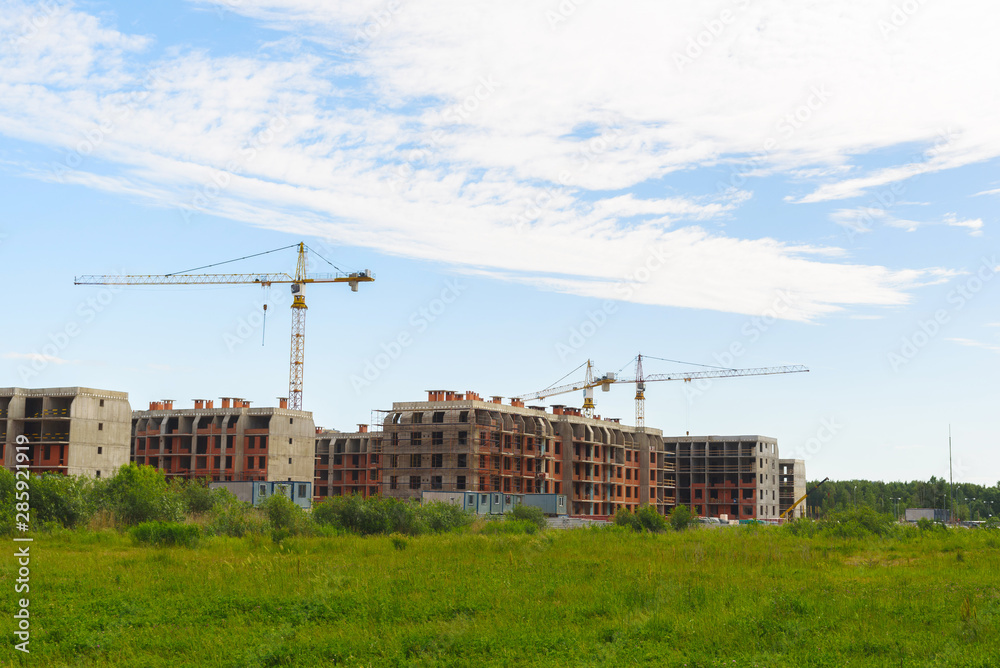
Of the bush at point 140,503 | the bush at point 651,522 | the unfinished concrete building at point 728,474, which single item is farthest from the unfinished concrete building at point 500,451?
the bush at point 140,503

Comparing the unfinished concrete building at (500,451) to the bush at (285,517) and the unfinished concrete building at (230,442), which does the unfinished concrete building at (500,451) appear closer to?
the unfinished concrete building at (230,442)

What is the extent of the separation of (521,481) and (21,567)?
253 ft

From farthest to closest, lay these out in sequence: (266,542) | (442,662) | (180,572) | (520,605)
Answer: (266,542) → (180,572) → (520,605) → (442,662)

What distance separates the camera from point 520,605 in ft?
A: 66.7

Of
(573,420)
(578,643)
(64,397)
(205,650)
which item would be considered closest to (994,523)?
(578,643)

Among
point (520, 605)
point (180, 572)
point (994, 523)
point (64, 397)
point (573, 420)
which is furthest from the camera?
point (573, 420)

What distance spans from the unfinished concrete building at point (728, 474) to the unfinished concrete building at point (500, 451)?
87.7 ft

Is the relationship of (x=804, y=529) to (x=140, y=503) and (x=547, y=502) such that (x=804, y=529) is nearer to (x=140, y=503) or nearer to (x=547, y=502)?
(x=140, y=503)

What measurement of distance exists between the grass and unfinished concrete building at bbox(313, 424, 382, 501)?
303 feet

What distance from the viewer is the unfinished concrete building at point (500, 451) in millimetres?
93688

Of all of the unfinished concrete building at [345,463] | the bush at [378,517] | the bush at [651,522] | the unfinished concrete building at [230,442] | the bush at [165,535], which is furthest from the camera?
the unfinished concrete building at [345,463]

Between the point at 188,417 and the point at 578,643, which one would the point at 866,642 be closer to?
the point at 578,643

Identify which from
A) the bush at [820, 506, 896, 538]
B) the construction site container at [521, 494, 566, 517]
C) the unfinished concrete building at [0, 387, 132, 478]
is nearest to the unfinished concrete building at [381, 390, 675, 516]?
the construction site container at [521, 494, 566, 517]

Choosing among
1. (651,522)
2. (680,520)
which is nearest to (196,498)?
(651,522)
